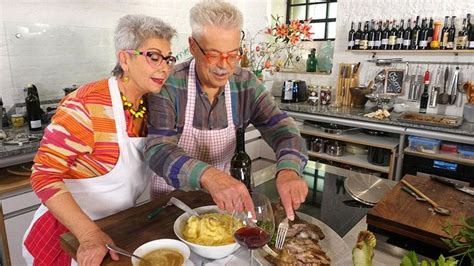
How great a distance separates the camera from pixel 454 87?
289 centimetres

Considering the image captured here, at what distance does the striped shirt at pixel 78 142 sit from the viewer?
3.25ft

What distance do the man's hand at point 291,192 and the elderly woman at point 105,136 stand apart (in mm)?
532

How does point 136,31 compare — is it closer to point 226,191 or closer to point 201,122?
point 201,122

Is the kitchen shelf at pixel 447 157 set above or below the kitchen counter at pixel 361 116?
below

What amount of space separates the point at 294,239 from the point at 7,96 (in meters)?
2.28

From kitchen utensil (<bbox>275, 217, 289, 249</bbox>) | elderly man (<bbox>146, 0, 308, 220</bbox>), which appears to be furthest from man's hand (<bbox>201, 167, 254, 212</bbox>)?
kitchen utensil (<bbox>275, 217, 289, 249</bbox>)

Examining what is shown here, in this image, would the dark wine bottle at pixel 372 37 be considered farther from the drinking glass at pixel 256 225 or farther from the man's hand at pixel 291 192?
the drinking glass at pixel 256 225

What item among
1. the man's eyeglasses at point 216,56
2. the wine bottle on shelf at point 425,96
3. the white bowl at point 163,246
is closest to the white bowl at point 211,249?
the white bowl at point 163,246

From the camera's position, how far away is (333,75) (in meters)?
3.57

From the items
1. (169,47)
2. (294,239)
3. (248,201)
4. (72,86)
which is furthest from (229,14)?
(72,86)

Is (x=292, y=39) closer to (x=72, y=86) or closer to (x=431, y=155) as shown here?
(x=431, y=155)

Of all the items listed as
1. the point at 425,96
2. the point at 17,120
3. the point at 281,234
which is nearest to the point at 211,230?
the point at 281,234

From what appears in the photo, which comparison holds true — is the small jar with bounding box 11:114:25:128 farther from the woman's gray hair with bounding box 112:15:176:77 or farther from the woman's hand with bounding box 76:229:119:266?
the woman's hand with bounding box 76:229:119:266

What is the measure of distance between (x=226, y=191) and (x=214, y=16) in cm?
58
